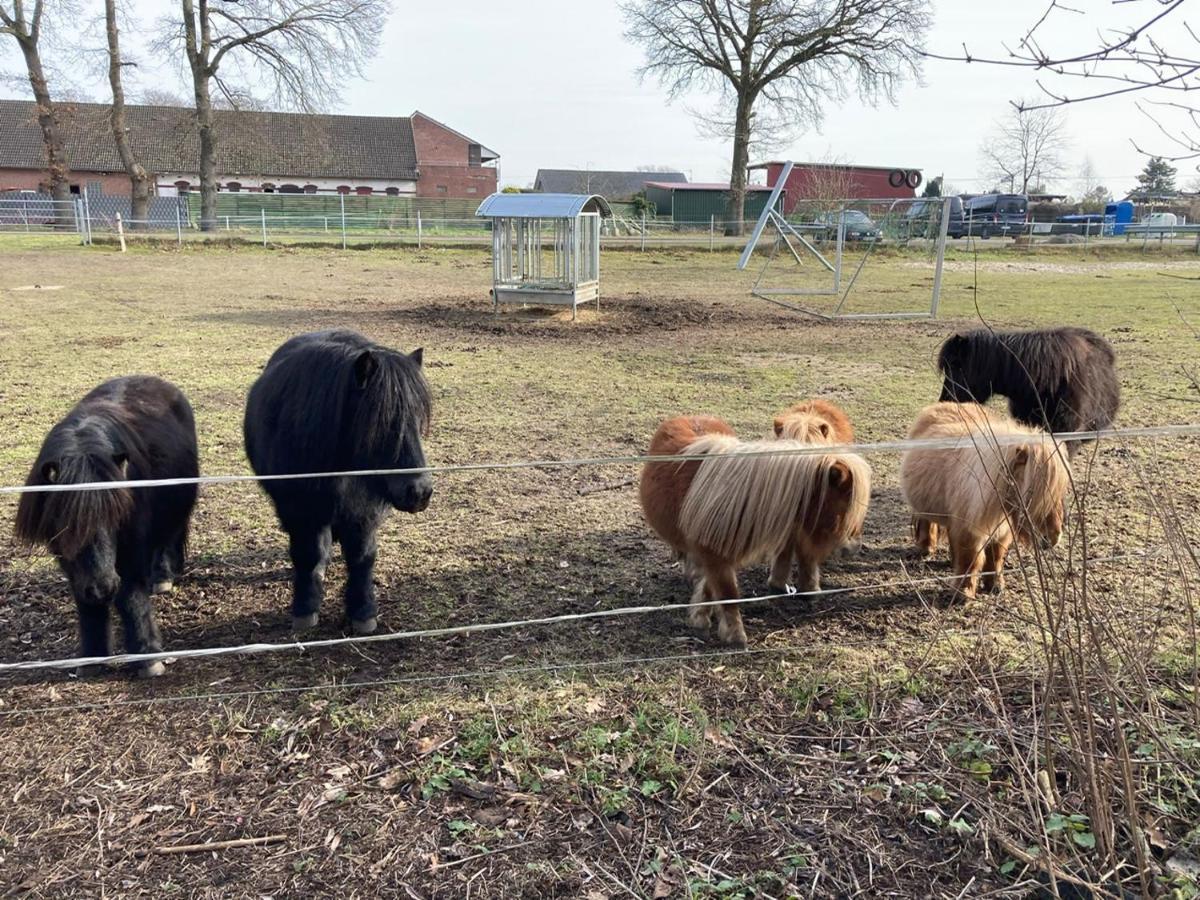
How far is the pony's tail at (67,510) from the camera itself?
3.16m

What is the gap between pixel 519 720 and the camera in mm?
3172

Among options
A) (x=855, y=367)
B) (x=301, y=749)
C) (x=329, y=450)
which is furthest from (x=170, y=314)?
(x=301, y=749)

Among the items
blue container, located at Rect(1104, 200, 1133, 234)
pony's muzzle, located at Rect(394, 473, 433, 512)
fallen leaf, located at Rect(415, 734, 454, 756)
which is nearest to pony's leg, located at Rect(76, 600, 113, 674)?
pony's muzzle, located at Rect(394, 473, 433, 512)

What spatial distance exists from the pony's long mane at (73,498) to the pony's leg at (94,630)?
36 centimetres

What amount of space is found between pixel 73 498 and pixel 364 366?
121 cm

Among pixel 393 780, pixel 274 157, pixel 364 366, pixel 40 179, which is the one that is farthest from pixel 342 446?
pixel 40 179

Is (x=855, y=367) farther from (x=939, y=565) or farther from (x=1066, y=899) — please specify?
(x=1066, y=899)

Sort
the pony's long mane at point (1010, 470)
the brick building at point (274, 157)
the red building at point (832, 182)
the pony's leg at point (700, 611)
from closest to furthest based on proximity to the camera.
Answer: the pony's long mane at point (1010, 470) < the pony's leg at point (700, 611) < the red building at point (832, 182) < the brick building at point (274, 157)

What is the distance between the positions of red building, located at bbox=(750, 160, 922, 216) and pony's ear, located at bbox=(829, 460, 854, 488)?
25887 mm

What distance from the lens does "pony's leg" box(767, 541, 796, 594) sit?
13.8 ft

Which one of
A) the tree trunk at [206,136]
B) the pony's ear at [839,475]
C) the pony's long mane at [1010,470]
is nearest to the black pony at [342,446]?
the pony's ear at [839,475]

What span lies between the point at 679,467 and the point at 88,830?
8.79 feet

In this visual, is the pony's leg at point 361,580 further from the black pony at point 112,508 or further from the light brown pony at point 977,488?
the light brown pony at point 977,488

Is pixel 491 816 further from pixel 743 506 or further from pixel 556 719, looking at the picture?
pixel 743 506
